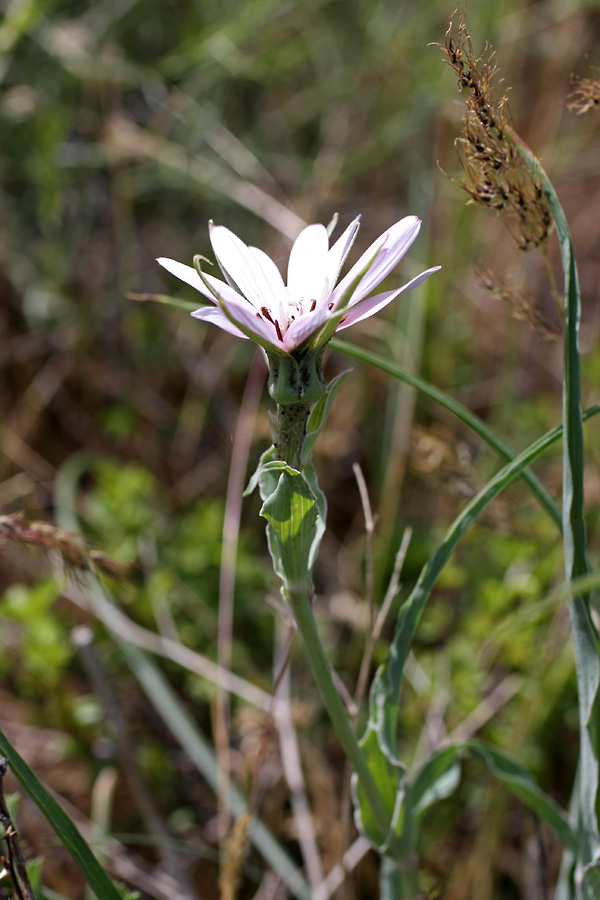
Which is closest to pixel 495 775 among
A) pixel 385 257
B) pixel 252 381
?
pixel 385 257

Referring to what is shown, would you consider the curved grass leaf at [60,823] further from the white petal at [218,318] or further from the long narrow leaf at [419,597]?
the white petal at [218,318]

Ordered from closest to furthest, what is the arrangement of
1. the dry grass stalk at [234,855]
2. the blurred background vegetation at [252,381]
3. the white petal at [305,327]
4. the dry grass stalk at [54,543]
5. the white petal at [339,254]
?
the white petal at [305,327] < the white petal at [339,254] < the dry grass stalk at [54,543] < the dry grass stalk at [234,855] < the blurred background vegetation at [252,381]

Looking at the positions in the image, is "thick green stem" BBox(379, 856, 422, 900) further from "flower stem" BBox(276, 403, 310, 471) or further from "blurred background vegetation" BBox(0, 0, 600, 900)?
"flower stem" BBox(276, 403, 310, 471)

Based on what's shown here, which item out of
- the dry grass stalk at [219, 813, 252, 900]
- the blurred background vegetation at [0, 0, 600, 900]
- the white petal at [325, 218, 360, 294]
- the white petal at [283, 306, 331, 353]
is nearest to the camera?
the white petal at [283, 306, 331, 353]

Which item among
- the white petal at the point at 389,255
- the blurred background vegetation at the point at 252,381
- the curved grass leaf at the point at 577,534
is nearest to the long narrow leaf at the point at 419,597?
the curved grass leaf at the point at 577,534

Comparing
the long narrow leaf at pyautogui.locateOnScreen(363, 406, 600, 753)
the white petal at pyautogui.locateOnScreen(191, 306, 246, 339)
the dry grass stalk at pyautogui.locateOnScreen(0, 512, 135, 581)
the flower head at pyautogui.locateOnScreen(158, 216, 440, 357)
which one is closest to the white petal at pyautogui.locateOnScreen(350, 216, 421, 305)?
the flower head at pyautogui.locateOnScreen(158, 216, 440, 357)

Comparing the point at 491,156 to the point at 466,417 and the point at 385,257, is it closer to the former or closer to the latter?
the point at 385,257

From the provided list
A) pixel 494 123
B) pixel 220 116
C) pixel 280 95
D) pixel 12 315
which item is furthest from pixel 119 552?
pixel 280 95
